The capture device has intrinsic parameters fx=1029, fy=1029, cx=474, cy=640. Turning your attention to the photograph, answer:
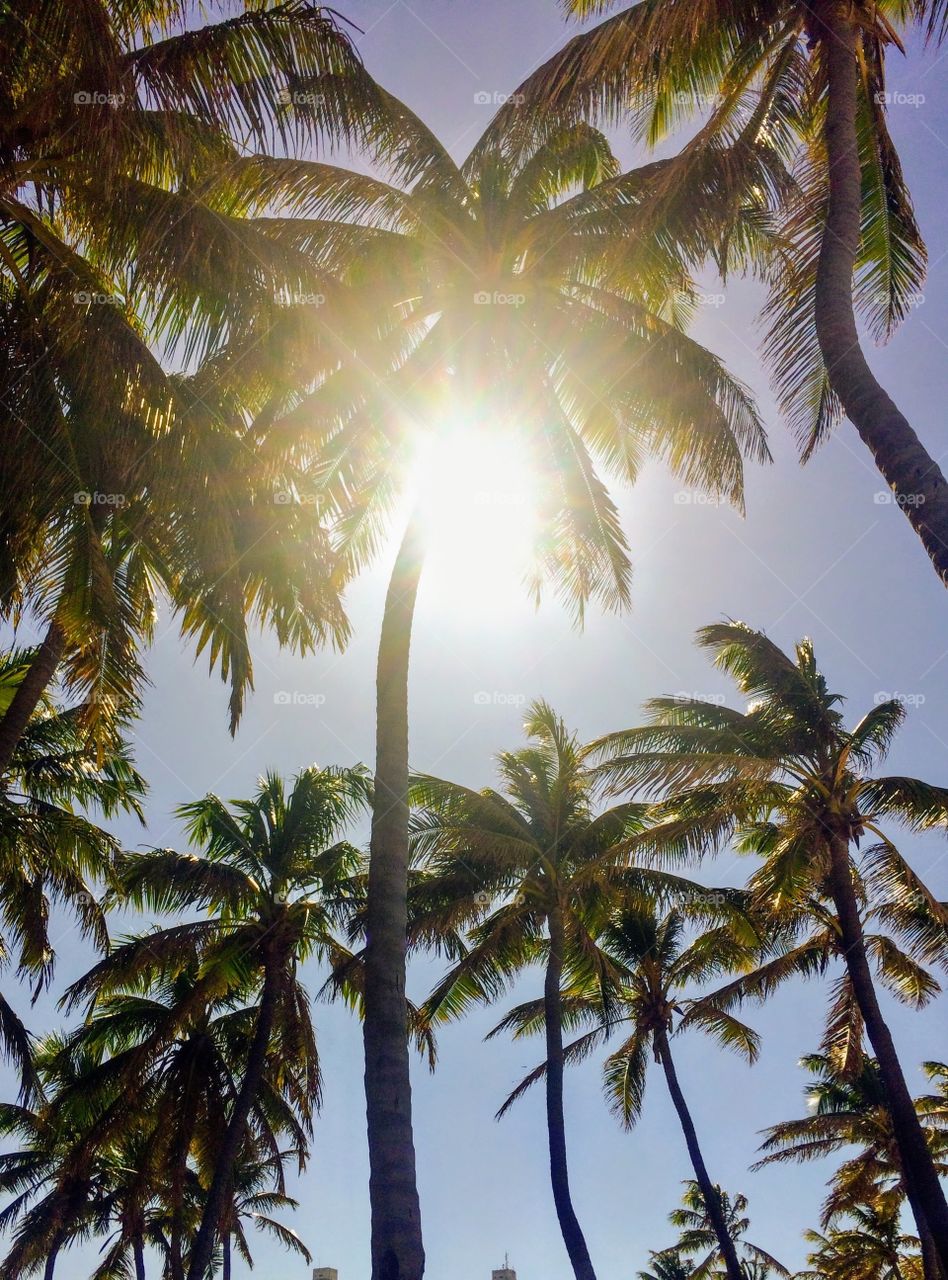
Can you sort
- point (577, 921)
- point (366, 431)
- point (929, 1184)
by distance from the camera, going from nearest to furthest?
point (366, 431)
point (929, 1184)
point (577, 921)

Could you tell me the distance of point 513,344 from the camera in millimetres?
13180

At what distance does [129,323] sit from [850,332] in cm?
606

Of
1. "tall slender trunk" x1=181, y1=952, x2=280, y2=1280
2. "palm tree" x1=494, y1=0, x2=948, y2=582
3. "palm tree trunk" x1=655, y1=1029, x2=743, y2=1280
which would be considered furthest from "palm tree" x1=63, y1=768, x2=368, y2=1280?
"palm tree" x1=494, y1=0, x2=948, y2=582

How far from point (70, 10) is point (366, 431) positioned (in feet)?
18.9

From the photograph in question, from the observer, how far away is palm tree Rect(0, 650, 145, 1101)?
50.0ft

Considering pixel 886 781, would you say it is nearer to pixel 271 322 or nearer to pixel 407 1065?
pixel 407 1065

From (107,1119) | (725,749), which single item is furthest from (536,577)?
(107,1119)

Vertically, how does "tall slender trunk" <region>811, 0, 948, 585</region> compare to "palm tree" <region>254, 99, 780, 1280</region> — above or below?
below

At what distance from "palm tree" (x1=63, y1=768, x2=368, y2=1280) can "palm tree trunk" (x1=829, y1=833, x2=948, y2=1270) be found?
903cm

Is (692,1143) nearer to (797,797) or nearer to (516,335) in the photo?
(797,797)

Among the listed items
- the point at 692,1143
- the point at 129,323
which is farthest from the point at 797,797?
the point at 129,323

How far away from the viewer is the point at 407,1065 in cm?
878

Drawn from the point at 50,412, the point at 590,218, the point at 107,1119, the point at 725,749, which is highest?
the point at 590,218

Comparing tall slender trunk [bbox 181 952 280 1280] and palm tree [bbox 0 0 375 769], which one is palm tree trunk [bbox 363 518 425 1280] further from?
tall slender trunk [bbox 181 952 280 1280]
